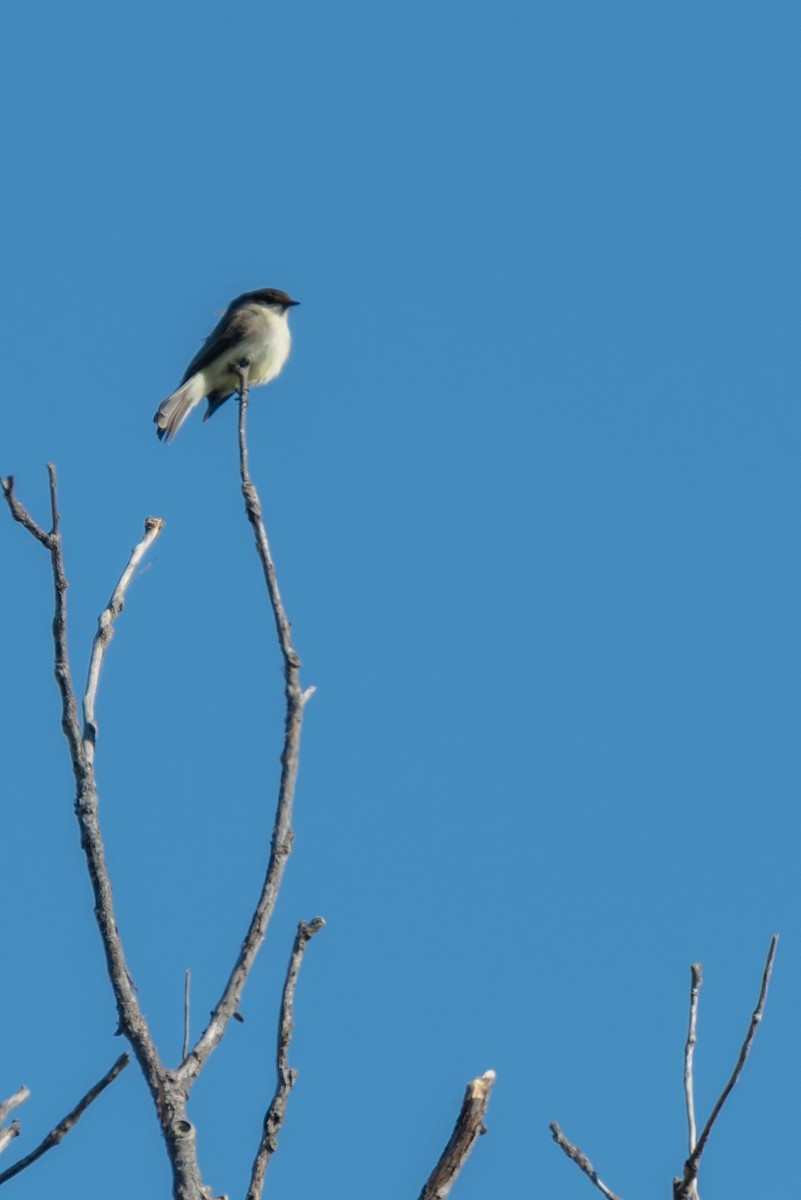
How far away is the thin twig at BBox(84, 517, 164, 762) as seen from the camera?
471 cm

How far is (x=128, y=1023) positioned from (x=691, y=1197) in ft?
4.77

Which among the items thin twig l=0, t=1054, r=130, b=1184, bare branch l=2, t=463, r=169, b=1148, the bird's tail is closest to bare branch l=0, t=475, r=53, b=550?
bare branch l=2, t=463, r=169, b=1148

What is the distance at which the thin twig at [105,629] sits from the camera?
4.71 metres

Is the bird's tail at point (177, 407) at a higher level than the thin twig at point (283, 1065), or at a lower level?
higher

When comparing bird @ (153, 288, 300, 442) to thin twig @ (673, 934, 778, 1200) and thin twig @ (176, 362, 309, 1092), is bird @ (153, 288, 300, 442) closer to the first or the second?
thin twig @ (176, 362, 309, 1092)

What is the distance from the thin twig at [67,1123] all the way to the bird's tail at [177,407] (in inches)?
386

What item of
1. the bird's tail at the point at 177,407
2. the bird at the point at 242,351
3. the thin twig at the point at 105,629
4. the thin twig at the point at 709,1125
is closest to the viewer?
the thin twig at the point at 709,1125

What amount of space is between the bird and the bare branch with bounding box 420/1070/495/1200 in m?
10.6

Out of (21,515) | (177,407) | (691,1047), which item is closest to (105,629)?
(21,515)

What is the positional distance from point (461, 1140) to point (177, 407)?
10.6 meters

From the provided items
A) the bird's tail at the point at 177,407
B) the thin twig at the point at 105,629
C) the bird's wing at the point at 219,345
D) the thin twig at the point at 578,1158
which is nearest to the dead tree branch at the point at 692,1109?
the thin twig at the point at 578,1158

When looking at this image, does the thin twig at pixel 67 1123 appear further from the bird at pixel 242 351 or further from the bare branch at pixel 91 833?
the bird at pixel 242 351

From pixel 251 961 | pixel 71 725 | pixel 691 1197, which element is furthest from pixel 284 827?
pixel 691 1197

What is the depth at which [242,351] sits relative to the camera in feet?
48.5
